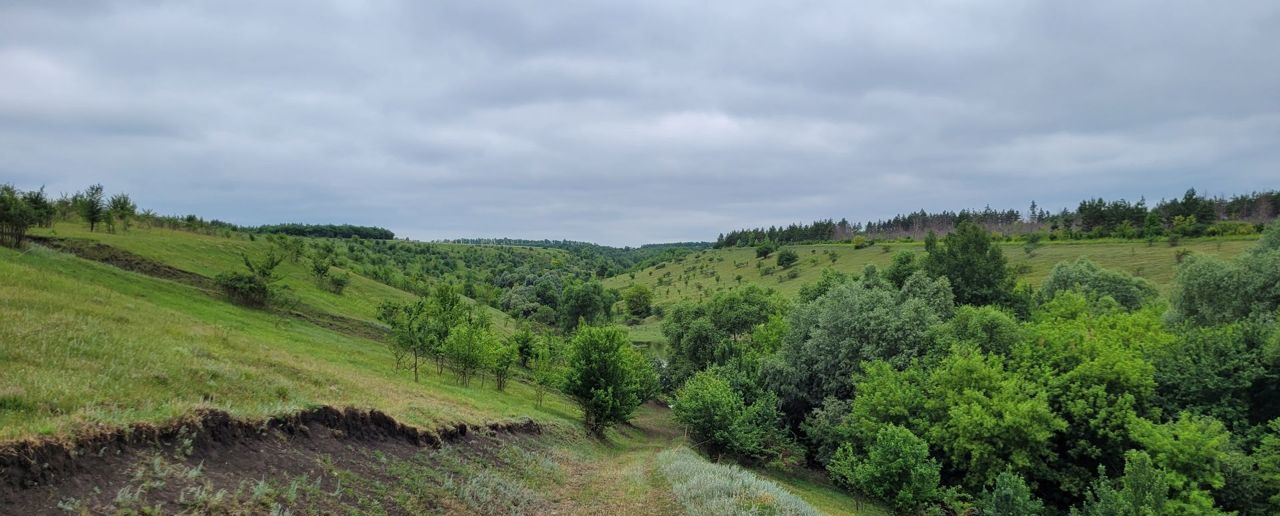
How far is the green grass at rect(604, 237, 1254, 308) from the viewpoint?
9938 cm

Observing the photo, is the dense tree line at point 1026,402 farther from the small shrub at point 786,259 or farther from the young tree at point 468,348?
the small shrub at point 786,259

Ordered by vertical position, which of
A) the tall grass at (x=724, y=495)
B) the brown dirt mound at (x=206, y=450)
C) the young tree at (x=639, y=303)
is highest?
the brown dirt mound at (x=206, y=450)

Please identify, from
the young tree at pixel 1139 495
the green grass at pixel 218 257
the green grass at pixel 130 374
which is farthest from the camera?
the green grass at pixel 218 257

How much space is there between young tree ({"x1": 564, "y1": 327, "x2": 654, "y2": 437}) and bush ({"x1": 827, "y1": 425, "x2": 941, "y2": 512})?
15.9 m

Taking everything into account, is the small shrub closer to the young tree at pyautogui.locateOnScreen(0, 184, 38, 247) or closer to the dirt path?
the dirt path

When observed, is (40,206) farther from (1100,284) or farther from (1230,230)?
(1230,230)

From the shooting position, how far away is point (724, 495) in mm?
17703

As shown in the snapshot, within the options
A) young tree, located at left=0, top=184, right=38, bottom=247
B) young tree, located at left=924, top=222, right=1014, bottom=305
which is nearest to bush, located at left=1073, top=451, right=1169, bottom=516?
young tree, located at left=924, top=222, right=1014, bottom=305

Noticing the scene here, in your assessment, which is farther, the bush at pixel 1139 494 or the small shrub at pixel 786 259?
the small shrub at pixel 786 259

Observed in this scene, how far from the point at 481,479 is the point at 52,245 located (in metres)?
50.2

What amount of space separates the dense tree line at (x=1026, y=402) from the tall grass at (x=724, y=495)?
1145 centimetres

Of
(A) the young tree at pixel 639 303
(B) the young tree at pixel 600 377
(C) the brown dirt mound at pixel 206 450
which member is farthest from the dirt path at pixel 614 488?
(A) the young tree at pixel 639 303

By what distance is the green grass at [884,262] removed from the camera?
326 feet

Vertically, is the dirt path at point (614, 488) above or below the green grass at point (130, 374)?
below
